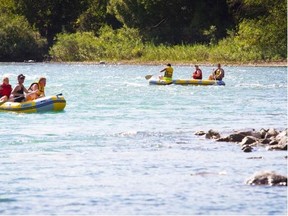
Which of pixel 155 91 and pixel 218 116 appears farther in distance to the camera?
pixel 155 91

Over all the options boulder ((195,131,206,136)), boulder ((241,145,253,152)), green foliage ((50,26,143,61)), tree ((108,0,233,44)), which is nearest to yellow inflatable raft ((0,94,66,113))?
boulder ((195,131,206,136))

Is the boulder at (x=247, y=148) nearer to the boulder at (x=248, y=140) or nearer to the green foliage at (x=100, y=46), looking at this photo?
the boulder at (x=248, y=140)

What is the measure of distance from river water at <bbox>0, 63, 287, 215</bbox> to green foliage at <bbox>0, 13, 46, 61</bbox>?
4619 centimetres

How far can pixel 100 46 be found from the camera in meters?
78.4

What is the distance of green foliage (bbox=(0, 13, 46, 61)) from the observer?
81.4 metres

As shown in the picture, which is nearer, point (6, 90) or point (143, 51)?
point (6, 90)

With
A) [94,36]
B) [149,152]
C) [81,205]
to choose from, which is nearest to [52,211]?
[81,205]

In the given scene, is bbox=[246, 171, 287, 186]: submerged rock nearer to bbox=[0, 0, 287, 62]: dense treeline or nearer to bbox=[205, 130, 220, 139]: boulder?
bbox=[205, 130, 220, 139]: boulder

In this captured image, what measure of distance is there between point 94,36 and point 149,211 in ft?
225

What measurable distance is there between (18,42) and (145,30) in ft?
35.5

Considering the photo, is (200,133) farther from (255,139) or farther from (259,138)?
(255,139)

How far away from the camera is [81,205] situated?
14516 mm

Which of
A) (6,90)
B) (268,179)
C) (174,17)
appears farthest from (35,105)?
(174,17)

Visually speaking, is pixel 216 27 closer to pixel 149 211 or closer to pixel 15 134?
pixel 15 134
